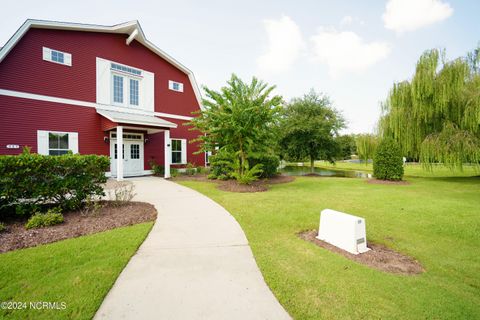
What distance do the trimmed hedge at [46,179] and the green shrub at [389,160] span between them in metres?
13.6

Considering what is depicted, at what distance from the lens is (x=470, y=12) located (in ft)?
30.9

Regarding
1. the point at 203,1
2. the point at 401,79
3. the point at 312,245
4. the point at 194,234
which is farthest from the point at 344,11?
the point at 194,234

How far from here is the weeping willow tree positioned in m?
10.1

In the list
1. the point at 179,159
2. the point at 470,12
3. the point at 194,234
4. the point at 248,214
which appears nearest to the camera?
the point at 194,234

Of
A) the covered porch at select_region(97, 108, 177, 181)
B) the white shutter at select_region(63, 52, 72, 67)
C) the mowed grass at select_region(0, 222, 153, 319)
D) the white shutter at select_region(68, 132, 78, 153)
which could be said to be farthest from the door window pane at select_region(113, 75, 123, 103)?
the mowed grass at select_region(0, 222, 153, 319)

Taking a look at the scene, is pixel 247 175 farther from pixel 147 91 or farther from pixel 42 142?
pixel 42 142

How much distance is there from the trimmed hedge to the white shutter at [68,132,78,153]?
23.8 feet

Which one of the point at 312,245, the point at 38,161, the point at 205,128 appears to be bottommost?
the point at 312,245

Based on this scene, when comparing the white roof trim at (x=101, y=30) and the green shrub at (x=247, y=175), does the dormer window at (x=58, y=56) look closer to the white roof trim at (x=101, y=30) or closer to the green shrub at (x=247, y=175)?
the white roof trim at (x=101, y=30)

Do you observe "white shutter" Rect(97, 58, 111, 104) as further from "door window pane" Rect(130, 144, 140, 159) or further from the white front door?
"door window pane" Rect(130, 144, 140, 159)

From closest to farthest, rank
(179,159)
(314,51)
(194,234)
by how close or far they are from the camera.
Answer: (194,234) < (314,51) < (179,159)

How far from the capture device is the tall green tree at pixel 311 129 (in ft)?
56.9

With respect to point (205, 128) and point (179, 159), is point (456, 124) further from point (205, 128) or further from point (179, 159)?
point (179, 159)

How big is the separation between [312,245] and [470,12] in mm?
13737
